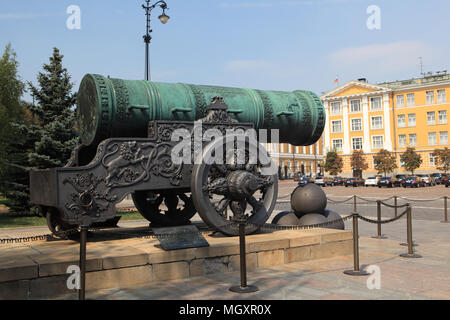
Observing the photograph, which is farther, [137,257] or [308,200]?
[308,200]

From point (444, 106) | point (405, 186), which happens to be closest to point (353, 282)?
point (405, 186)

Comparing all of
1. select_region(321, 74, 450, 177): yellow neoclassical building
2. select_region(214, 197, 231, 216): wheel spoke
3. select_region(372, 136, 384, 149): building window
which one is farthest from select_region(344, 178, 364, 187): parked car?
select_region(214, 197, 231, 216): wheel spoke

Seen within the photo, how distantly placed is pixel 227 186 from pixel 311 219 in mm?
2259

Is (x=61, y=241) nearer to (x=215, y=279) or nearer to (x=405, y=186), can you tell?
(x=215, y=279)

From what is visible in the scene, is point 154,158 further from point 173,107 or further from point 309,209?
point 309,209

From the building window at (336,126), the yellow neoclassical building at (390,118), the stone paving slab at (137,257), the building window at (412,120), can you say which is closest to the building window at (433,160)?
the yellow neoclassical building at (390,118)

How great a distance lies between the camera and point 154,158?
6.10 m

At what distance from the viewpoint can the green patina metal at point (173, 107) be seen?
20.2 ft

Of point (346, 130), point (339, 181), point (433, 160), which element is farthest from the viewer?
point (346, 130)

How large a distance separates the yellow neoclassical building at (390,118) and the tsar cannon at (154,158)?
2267 inches

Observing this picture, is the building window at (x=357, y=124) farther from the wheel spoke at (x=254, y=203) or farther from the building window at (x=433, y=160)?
the wheel spoke at (x=254, y=203)

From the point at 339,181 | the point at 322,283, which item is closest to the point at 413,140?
the point at 339,181

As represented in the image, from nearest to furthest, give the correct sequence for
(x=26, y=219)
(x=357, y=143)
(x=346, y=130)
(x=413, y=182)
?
(x=26, y=219) < (x=413, y=182) < (x=357, y=143) < (x=346, y=130)

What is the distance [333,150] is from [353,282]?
59750 mm
